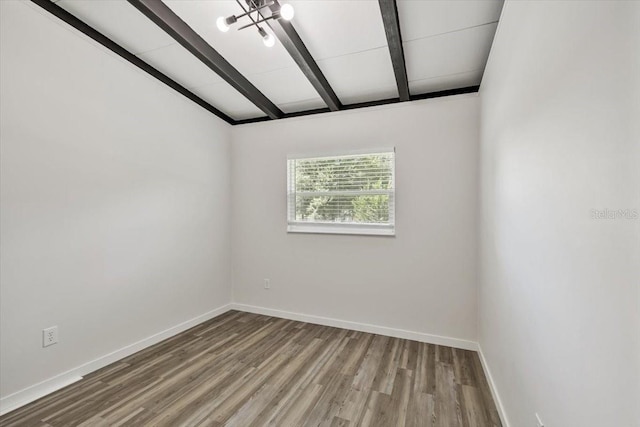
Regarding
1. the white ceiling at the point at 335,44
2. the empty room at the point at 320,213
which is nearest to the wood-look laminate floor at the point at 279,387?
the empty room at the point at 320,213

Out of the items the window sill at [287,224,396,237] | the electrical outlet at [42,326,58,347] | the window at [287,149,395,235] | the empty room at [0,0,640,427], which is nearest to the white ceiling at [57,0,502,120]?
the empty room at [0,0,640,427]

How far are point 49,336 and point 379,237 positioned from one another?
2904mm

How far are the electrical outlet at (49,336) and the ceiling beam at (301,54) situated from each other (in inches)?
109

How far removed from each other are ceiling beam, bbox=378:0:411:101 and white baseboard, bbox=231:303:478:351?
2.45m

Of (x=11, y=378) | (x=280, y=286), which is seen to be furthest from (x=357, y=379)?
(x=11, y=378)

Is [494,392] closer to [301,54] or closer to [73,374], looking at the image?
[301,54]

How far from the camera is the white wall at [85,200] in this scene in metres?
1.97

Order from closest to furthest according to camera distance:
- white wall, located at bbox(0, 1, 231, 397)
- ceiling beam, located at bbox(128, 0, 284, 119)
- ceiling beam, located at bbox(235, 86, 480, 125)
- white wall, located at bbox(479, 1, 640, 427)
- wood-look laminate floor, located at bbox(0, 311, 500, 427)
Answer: white wall, located at bbox(479, 1, 640, 427), wood-look laminate floor, located at bbox(0, 311, 500, 427), white wall, located at bbox(0, 1, 231, 397), ceiling beam, located at bbox(128, 0, 284, 119), ceiling beam, located at bbox(235, 86, 480, 125)

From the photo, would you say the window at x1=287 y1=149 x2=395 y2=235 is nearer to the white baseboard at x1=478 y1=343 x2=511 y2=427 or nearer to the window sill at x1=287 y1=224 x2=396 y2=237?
the window sill at x1=287 y1=224 x2=396 y2=237

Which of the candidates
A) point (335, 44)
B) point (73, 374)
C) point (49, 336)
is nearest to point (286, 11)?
point (335, 44)

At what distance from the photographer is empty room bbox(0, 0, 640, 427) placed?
892 mm

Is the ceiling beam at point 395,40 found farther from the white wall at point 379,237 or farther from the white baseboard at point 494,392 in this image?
the white baseboard at point 494,392

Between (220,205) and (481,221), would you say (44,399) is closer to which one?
(220,205)

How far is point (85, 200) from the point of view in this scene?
236 centimetres
